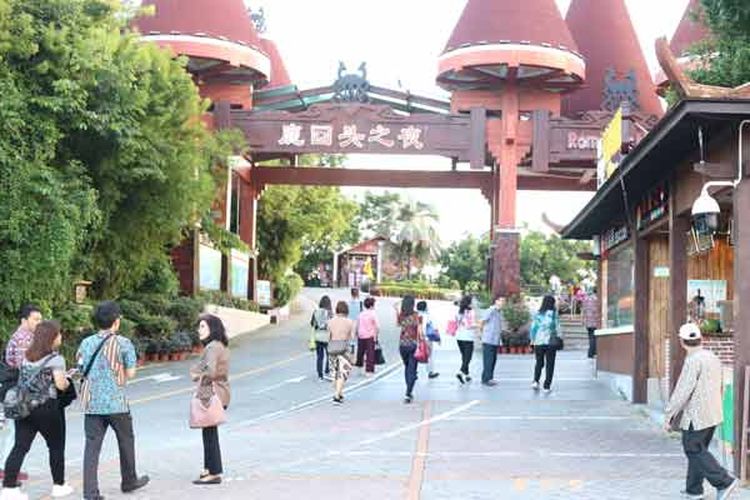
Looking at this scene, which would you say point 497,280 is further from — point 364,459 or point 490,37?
point 364,459

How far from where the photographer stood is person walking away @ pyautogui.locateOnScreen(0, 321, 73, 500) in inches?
314

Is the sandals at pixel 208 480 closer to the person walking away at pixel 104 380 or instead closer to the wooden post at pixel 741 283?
the person walking away at pixel 104 380

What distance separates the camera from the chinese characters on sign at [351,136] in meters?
29.4

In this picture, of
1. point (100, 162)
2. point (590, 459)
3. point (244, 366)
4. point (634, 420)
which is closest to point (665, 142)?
point (590, 459)

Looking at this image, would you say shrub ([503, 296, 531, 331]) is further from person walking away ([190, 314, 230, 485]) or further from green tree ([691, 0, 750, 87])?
person walking away ([190, 314, 230, 485])

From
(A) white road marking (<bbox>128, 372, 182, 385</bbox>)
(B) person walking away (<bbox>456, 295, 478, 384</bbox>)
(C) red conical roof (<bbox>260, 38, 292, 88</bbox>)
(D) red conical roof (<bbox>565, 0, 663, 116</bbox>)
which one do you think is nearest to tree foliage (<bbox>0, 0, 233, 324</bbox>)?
(A) white road marking (<bbox>128, 372, 182, 385</bbox>)

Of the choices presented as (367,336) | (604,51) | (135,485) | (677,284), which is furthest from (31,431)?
(604,51)

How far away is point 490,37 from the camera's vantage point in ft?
95.6

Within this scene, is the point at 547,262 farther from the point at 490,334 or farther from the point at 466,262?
the point at 490,334

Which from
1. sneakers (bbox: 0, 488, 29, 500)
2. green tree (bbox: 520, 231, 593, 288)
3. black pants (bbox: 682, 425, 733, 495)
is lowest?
sneakers (bbox: 0, 488, 29, 500)

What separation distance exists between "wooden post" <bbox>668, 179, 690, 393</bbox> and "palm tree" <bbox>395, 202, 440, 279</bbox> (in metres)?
59.6

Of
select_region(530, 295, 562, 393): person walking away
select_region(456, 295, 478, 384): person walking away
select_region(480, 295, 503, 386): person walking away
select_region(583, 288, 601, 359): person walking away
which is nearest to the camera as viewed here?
select_region(530, 295, 562, 393): person walking away

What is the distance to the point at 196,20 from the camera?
2920 cm

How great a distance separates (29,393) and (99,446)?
0.67 metres
